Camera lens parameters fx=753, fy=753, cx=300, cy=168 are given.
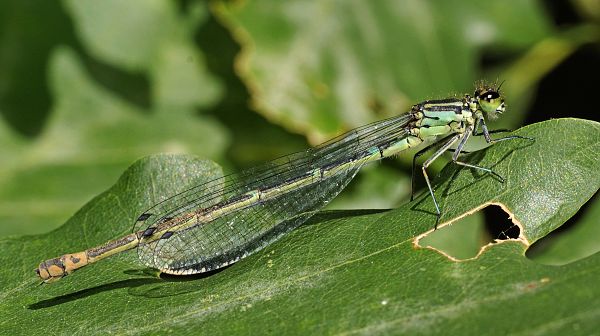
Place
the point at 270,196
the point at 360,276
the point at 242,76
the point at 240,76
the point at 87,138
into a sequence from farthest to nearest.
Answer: the point at 87,138 < the point at 240,76 < the point at 242,76 < the point at 270,196 < the point at 360,276

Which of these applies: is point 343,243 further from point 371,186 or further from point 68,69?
point 68,69

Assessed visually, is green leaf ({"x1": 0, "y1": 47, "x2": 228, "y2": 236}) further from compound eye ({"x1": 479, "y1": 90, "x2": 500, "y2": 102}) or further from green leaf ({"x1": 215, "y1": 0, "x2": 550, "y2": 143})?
compound eye ({"x1": 479, "y1": 90, "x2": 500, "y2": 102})

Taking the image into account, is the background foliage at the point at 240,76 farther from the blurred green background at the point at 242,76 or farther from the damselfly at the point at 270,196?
the damselfly at the point at 270,196

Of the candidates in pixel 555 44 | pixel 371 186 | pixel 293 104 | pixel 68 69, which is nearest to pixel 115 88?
pixel 68 69

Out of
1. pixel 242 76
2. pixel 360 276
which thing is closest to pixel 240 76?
pixel 242 76

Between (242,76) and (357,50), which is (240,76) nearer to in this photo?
(242,76)

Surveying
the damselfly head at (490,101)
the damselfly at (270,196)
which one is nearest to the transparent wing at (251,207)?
the damselfly at (270,196)

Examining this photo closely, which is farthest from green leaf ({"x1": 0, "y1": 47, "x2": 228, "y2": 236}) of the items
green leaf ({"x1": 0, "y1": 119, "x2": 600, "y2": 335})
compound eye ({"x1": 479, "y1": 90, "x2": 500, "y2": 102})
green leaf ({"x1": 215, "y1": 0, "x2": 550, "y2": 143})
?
compound eye ({"x1": 479, "y1": 90, "x2": 500, "y2": 102})
